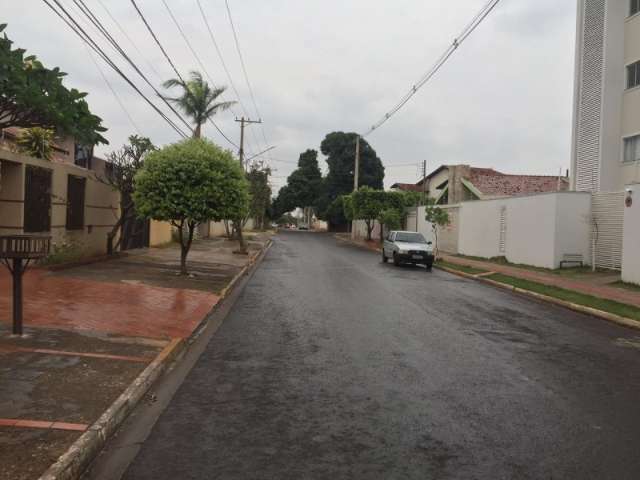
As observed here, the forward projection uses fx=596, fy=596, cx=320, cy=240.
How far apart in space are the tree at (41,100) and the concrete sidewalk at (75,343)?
101 inches

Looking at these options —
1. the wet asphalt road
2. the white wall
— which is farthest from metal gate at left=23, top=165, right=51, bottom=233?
the white wall

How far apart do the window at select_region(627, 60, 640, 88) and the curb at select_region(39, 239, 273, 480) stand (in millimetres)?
22257

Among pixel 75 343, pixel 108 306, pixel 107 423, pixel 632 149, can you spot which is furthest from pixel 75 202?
pixel 632 149

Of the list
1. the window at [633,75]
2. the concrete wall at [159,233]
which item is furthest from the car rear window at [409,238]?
the concrete wall at [159,233]

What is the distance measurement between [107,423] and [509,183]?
4280 centimetres

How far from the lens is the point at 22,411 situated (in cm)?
475

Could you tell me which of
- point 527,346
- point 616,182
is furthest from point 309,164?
point 527,346

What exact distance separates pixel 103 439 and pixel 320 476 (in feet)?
5.69

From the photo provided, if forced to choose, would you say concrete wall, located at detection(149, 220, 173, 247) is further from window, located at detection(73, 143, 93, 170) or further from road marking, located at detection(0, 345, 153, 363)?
road marking, located at detection(0, 345, 153, 363)

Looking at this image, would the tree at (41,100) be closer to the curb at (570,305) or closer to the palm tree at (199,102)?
the curb at (570,305)

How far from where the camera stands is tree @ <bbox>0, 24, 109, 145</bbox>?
6.01m

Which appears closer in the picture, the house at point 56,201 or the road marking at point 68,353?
the road marking at point 68,353

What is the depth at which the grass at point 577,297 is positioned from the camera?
483 inches

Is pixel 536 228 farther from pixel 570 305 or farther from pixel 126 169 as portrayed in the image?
pixel 126 169
